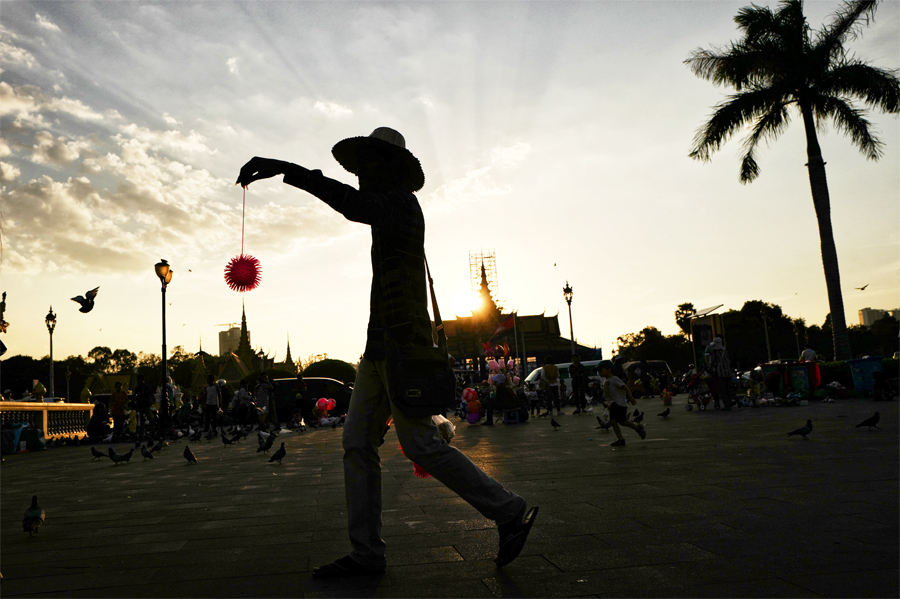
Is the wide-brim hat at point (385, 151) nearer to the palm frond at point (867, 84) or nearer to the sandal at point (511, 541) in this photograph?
the sandal at point (511, 541)

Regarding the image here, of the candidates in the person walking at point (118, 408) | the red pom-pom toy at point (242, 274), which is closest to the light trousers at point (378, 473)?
the red pom-pom toy at point (242, 274)

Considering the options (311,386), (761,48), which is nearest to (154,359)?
(311,386)

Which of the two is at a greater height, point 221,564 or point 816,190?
point 816,190

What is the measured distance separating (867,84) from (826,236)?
4.53 m

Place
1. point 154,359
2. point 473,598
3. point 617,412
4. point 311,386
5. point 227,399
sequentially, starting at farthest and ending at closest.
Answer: point 154,359, point 311,386, point 227,399, point 617,412, point 473,598

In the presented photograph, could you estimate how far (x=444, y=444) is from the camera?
3197 mm

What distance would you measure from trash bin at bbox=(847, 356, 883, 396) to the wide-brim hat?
1794cm

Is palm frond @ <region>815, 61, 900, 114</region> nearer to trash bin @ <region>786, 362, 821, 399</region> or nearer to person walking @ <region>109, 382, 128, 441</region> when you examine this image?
trash bin @ <region>786, 362, 821, 399</region>

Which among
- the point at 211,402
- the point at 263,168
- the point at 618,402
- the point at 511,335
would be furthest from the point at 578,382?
the point at 511,335

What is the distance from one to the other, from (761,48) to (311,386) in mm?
17913

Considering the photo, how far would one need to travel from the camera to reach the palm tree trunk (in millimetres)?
19312

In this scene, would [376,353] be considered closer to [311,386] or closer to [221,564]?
[221,564]

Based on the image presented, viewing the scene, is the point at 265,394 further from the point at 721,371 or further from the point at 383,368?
the point at 383,368

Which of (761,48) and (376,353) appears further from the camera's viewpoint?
(761,48)
